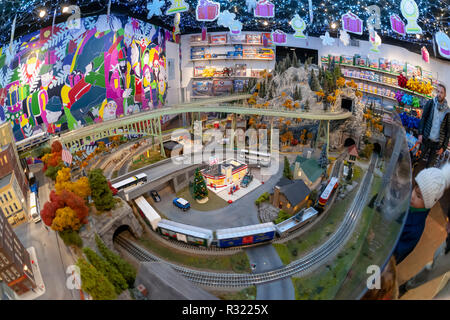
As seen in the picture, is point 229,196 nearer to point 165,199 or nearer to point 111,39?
point 165,199

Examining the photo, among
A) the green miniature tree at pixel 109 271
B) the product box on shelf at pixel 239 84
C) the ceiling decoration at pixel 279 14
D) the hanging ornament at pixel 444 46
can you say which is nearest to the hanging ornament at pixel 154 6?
the ceiling decoration at pixel 279 14

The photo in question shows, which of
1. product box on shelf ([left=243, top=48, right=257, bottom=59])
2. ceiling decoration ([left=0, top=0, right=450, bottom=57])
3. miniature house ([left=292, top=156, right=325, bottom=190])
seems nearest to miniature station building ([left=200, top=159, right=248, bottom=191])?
miniature house ([left=292, top=156, right=325, bottom=190])

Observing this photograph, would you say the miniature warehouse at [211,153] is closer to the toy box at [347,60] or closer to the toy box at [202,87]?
the toy box at [347,60]

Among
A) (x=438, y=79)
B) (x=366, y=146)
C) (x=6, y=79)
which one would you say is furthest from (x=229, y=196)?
(x=438, y=79)

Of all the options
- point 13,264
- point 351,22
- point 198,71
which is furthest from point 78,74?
point 351,22

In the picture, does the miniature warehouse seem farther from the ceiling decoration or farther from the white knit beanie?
the white knit beanie
